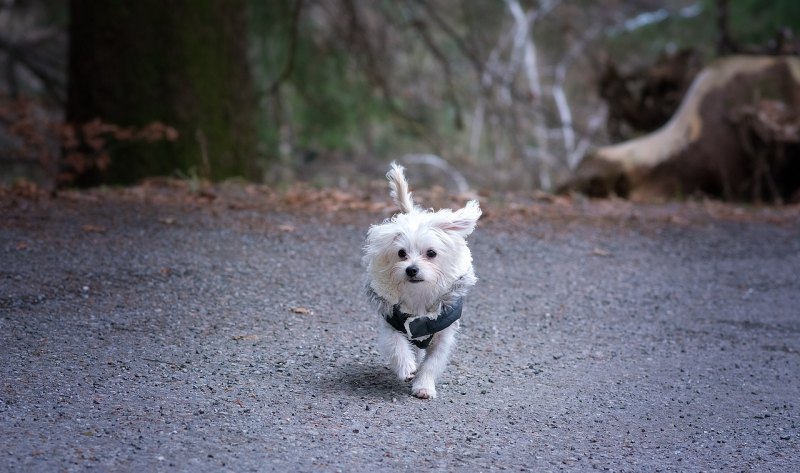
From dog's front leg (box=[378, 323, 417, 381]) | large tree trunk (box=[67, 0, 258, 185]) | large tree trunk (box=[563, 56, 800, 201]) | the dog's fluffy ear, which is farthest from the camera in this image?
large tree trunk (box=[563, 56, 800, 201])

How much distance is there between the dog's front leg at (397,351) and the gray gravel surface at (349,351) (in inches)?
7.5

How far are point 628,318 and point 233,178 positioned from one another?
5503mm

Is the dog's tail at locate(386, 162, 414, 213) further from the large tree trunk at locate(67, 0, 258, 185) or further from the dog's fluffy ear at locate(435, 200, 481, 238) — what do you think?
the large tree trunk at locate(67, 0, 258, 185)

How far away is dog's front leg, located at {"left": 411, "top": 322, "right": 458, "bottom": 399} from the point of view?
517cm

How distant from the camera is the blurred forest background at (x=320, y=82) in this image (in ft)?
34.2

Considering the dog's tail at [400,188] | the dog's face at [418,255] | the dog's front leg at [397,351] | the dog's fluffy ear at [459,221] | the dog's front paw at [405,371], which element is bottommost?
the dog's front paw at [405,371]

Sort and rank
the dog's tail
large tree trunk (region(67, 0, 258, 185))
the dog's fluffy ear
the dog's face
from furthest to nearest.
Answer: large tree trunk (region(67, 0, 258, 185)) → the dog's tail → the dog's fluffy ear → the dog's face

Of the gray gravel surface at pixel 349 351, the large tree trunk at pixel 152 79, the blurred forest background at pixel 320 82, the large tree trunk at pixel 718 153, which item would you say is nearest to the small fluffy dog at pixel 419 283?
the gray gravel surface at pixel 349 351

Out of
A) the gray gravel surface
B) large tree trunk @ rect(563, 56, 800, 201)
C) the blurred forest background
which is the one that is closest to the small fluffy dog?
the gray gravel surface

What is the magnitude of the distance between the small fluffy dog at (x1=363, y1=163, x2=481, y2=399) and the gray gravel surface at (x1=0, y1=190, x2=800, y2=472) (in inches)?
9.9

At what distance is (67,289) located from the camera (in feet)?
21.5

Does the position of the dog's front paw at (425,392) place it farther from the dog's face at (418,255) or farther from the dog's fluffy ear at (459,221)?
the dog's fluffy ear at (459,221)

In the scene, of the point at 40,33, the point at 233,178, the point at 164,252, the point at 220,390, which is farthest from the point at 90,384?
the point at 40,33

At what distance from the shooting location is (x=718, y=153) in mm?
12273
